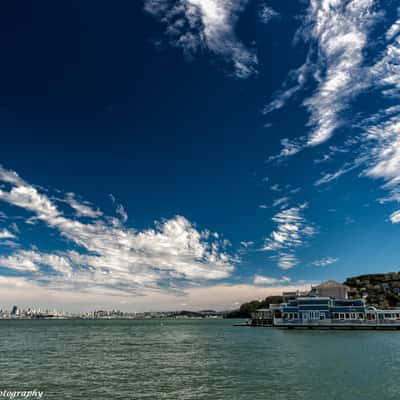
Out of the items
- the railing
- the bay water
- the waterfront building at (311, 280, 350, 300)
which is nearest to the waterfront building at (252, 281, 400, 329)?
the railing

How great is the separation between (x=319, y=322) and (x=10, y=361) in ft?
269

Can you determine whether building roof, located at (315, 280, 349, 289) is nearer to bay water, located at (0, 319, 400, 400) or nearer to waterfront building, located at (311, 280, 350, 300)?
waterfront building, located at (311, 280, 350, 300)

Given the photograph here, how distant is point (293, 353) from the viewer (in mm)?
48594

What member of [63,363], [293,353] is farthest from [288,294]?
[63,363]

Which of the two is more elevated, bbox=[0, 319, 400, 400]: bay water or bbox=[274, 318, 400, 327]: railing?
bbox=[274, 318, 400, 327]: railing

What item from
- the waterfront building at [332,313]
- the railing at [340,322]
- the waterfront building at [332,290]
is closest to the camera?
the railing at [340,322]

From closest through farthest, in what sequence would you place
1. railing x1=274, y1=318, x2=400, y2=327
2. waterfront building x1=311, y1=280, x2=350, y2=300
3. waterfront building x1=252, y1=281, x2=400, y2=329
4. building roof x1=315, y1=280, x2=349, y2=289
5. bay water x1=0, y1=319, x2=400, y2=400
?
bay water x1=0, y1=319, x2=400, y2=400, railing x1=274, y1=318, x2=400, y2=327, waterfront building x1=252, y1=281, x2=400, y2=329, waterfront building x1=311, y1=280, x2=350, y2=300, building roof x1=315, y1=280, x2=349, y2=289

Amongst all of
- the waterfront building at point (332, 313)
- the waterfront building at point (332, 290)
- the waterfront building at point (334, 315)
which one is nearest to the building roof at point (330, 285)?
the waterfront building at point (332, 290)

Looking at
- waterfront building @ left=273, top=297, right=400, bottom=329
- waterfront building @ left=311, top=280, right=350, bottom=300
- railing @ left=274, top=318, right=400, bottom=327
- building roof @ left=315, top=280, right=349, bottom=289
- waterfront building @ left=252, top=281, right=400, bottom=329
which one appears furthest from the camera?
building roof @ left=315, top=280, right=349, bottom=289

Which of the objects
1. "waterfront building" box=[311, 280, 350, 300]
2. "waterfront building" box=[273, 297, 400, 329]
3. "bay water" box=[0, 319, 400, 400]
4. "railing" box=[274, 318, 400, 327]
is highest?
"waterfront building" box=[311, 280, 350, 300]

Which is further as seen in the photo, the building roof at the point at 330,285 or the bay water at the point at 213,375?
the building roof at the point at 330,285

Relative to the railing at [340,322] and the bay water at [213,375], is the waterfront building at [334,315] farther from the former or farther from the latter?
the bay water at [213,375]

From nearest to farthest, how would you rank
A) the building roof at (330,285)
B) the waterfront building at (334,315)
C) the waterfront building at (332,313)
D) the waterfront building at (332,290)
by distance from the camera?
1. the waterfront building at (334,315)
2. the waterfront building at (332,313)
3. the waterfront building at (332,290)
4. the building roof at (330,285)

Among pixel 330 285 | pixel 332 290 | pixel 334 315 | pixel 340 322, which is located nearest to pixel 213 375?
pixel 340 322
